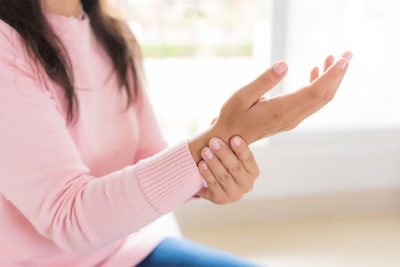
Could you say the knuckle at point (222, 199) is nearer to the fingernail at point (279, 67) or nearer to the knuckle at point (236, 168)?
the knuckle at point (236, 168)

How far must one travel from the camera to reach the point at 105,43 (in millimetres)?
1043

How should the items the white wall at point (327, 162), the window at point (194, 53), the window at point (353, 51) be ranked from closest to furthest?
the window at point (353, 51) → the white wall at point (327, 162) → the window at point (194, 53)

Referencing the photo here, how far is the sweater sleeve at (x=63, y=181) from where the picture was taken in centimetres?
73

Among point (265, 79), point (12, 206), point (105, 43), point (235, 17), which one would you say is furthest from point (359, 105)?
point (12, 206)

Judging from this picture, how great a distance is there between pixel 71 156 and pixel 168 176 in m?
0.15

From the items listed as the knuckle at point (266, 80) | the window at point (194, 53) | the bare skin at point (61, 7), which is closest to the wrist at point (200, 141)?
the knuckle at point (266, 80)

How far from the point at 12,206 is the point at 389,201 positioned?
1.48 m

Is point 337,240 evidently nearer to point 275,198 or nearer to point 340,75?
point 275,198

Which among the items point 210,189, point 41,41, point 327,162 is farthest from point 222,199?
point 327,162

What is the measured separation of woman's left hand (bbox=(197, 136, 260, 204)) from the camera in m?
0.73

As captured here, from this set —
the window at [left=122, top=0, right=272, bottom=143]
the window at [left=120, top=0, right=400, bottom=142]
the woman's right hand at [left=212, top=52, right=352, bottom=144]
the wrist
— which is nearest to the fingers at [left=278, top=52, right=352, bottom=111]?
the woman's right hand at [left=212, top=52, right=352, bottom=144]

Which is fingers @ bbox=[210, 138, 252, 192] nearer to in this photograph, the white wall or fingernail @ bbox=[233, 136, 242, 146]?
fingernail @ bbox=[233, 136, 242, 146]

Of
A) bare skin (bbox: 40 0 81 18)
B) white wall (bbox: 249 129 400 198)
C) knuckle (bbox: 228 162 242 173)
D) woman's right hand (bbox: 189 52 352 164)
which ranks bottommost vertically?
white wall (bbox: 249 129 400 198)

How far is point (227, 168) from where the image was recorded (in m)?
0.76
